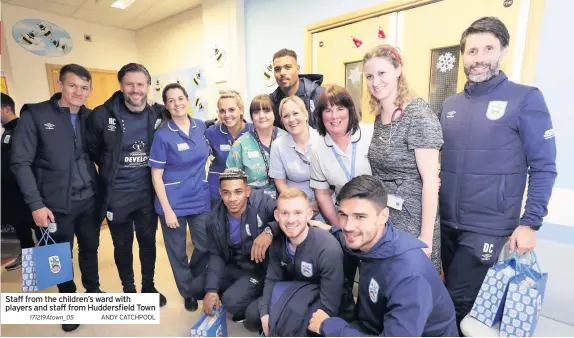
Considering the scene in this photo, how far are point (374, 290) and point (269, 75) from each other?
118 inches

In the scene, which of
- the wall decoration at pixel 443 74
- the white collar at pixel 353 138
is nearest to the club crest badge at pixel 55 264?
the white collar at pixel 353 138

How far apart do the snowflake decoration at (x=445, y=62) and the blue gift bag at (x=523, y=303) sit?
5.07ft

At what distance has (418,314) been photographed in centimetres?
106

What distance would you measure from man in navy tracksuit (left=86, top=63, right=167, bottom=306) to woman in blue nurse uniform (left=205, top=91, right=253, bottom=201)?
44 cm

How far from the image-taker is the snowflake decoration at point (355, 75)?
2871 millimetres

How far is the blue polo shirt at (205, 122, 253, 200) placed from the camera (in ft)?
7.66

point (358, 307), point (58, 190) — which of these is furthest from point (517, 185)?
point (58, 190)

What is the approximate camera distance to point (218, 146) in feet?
7.72

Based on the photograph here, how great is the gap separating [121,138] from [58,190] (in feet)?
1.63

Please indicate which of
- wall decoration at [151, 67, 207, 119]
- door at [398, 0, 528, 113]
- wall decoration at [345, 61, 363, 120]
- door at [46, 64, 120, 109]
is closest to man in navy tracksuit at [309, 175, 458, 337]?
door at [398, 0, 528, 113]

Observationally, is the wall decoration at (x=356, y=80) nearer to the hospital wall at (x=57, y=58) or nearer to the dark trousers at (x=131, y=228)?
the dark trousers at (x=131, y=228)

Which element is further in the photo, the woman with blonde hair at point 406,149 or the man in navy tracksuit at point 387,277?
the woman with blonde hair at point 406,149

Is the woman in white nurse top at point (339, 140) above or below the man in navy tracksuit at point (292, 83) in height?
below

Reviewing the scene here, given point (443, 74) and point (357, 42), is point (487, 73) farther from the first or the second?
point (357, 42)
